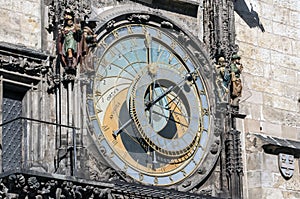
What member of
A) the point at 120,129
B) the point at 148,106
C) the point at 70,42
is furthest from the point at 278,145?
the point at 70,42

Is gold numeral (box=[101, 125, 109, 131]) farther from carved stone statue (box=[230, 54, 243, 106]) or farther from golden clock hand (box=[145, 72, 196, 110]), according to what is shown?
carved stone statue (box=[230, 54, 243, 106])

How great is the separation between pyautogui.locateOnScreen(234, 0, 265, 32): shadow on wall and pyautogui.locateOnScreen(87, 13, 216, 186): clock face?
1407 millimetres

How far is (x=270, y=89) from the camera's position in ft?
46.0

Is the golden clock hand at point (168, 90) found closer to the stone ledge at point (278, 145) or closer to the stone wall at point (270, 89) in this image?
the stone wall at point (270, 89)

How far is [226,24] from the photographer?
1330cm

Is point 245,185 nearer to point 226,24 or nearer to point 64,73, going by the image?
point 226,24

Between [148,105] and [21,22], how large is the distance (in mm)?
1710

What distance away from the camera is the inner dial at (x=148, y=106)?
470 inches

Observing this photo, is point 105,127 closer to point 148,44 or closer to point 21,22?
point 148,44

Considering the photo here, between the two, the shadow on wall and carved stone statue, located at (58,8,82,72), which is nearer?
carved stone statue, located at (58,8,82,72)

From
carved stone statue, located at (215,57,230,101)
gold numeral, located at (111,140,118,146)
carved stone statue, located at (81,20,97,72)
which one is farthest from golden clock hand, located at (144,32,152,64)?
gold numeral, located at (111,140,118,146)

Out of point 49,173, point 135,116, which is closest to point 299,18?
point 135,116

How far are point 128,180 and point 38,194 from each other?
1.37 m

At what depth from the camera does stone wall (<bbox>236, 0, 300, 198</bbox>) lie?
1341cm
